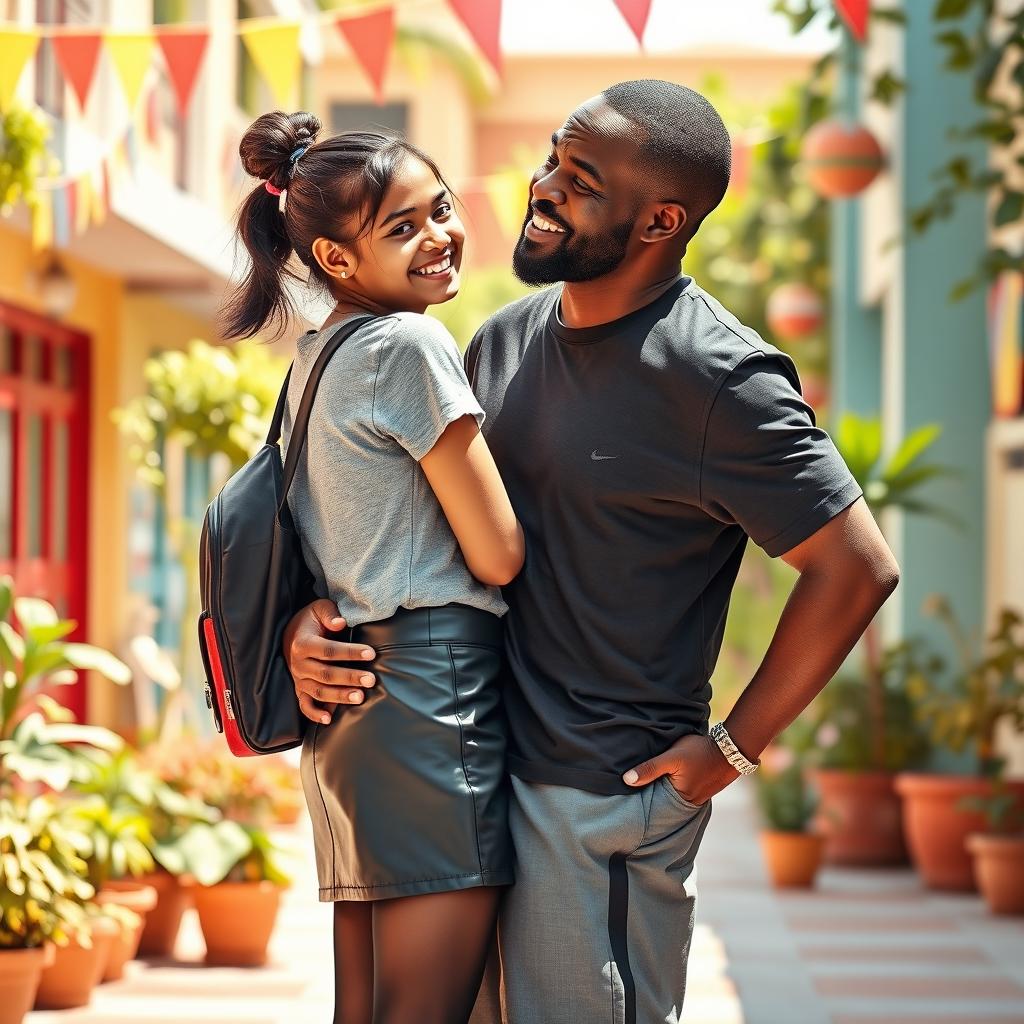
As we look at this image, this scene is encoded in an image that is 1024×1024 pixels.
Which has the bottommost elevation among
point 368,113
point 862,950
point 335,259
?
point 862,950

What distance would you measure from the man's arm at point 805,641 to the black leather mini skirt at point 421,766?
8.5 inches

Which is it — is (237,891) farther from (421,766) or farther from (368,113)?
(368,113)

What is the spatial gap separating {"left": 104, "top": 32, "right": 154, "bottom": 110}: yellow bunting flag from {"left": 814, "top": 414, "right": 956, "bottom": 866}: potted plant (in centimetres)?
447

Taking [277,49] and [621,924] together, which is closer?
[621,924]

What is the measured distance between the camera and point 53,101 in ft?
27.2

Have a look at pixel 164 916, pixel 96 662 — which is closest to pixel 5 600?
pixel 96 662

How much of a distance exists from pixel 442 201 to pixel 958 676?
675 cm

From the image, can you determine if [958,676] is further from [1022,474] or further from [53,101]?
[53,101]

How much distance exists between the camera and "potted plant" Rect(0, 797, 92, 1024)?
4.46 meters

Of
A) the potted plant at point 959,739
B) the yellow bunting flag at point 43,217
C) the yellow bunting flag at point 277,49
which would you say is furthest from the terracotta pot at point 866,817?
the yellow bunting flag at point 277,49

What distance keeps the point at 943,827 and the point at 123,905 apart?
4.18m

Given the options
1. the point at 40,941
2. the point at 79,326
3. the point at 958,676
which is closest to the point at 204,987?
the point at 40,941

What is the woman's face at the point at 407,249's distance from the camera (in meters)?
2.43

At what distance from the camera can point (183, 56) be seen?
219 inches
